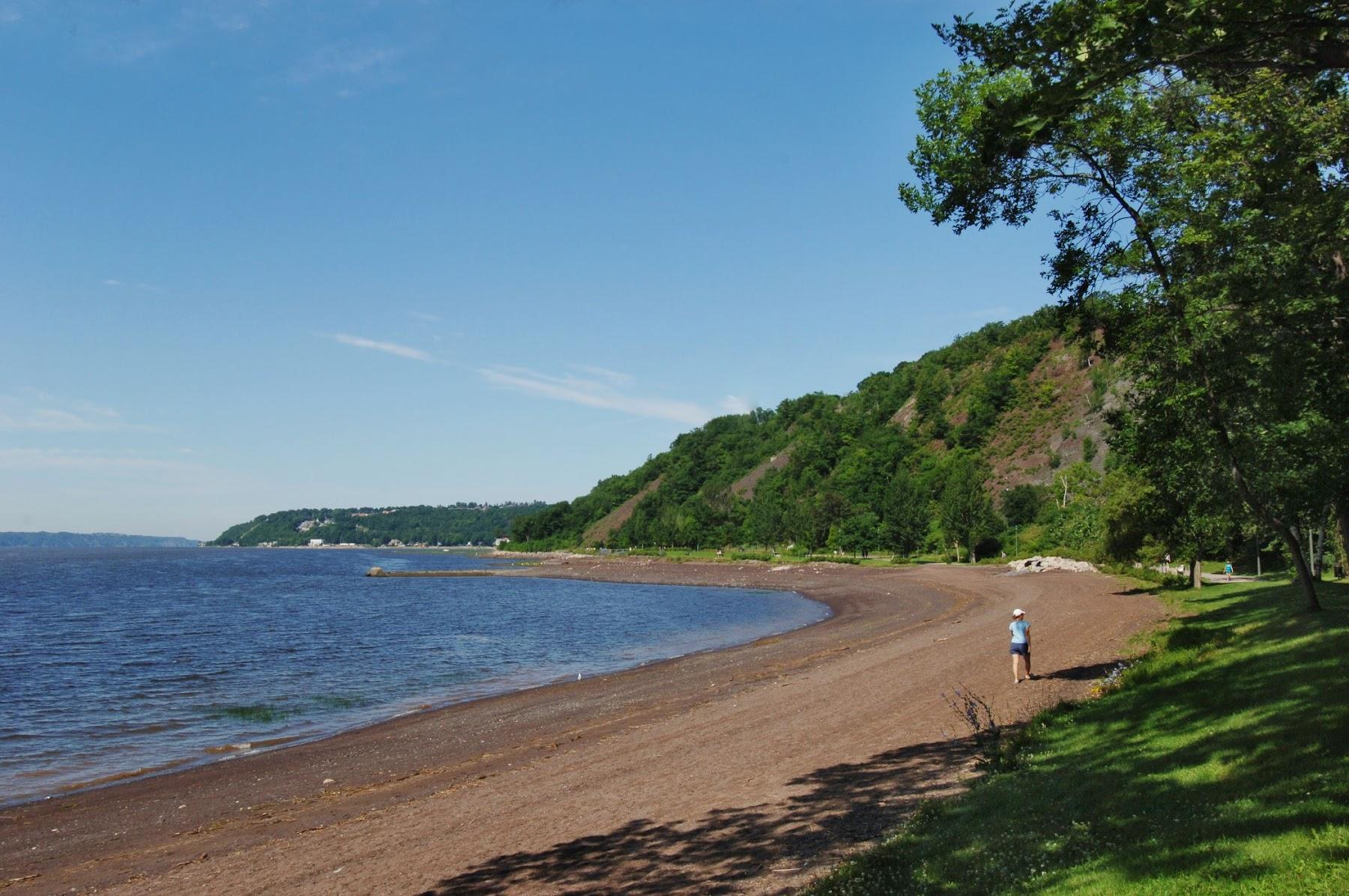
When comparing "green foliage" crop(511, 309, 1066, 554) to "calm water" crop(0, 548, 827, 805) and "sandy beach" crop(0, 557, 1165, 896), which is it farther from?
"sandy beach" crop(0, 557, 1165, 896)

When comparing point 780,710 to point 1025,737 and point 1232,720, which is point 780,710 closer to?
point 1025,737

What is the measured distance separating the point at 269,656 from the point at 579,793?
3064 centimetres

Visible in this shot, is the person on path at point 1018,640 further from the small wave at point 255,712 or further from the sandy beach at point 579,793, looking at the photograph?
the small wave at point 255,712

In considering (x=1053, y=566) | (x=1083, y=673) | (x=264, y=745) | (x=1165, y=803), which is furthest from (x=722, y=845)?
(x=1053, y=566)

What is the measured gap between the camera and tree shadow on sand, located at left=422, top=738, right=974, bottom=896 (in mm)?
9938

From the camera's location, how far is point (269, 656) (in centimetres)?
4041

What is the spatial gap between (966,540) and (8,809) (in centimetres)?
10082

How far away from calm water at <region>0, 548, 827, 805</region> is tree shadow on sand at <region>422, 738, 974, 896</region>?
13.4 meters

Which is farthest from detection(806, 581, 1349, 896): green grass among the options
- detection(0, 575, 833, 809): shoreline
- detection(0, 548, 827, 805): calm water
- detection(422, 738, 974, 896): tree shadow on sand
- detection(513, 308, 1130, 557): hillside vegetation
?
detection(513, 308, 1130, 557): hillside vegetation

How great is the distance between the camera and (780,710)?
21.2m

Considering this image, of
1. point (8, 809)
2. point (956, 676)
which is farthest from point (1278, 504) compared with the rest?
point (8, 809)

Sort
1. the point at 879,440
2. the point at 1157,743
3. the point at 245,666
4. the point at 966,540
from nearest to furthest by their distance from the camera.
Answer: the point at 1157,743 → the point at 245,666 → the point at 966,540 → the point at 879,440

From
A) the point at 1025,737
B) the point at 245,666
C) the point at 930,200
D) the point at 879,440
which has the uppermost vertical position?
the point at 879,440

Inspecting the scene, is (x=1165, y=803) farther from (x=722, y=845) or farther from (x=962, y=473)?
(x=962, y=473)
